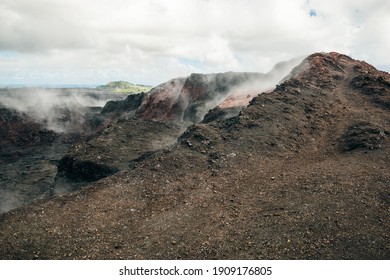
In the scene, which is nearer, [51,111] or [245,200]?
[245,200]

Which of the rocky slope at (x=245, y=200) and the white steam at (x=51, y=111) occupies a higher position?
the white steam at (x=51, y=111)

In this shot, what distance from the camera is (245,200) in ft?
49.8

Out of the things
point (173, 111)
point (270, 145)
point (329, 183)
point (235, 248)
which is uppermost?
point (173, 111)

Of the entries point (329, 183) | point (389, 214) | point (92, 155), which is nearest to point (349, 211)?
point (389, 214)

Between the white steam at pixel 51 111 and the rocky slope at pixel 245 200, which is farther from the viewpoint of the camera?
the white steam at pixel 51 111

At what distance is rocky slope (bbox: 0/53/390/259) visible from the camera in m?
12.0

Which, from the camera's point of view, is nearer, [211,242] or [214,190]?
[211,242]

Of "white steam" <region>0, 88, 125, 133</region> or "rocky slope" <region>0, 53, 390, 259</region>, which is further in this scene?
"white steam" <region>0, 88, 125, 133</region>

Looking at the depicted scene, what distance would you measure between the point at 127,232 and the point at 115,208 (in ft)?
5.97

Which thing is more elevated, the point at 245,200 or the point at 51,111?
the point at 51,111

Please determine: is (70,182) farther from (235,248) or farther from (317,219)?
(317,219)

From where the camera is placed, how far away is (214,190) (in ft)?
52.9

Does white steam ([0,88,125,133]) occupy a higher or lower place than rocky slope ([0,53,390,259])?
higher

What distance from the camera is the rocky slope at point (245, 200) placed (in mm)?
11969
